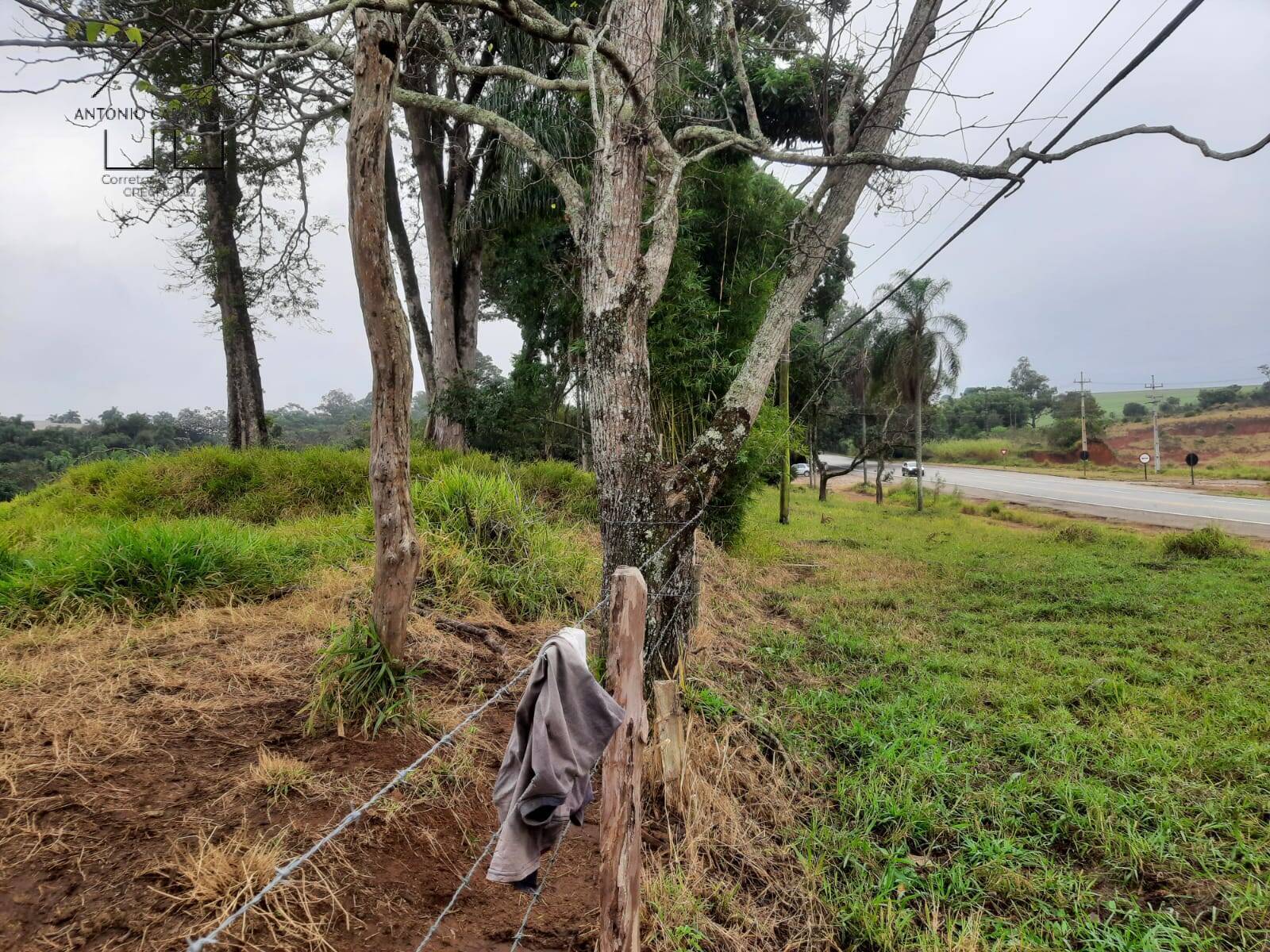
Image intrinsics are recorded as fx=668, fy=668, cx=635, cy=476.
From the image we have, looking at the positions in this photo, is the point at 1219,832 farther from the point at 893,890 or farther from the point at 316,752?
the point at 316,752

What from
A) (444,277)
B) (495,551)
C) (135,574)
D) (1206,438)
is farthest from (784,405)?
(1206,438)

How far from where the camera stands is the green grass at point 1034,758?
263 centimetres

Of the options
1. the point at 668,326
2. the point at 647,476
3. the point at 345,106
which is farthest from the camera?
the point at 668,326

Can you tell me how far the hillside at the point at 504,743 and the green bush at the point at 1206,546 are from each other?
4.15 metres

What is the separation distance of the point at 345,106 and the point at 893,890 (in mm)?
9101

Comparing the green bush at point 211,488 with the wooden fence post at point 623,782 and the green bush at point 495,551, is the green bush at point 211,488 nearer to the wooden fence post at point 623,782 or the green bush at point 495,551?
the green bush at point 495,551

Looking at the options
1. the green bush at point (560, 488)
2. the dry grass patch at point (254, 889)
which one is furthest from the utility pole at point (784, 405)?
the dry grass patch at point (254, 889)

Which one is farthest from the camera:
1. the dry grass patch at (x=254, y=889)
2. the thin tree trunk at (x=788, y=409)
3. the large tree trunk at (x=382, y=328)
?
the thin tree trunk at (x=788, y=409)

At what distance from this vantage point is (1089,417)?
44312mm

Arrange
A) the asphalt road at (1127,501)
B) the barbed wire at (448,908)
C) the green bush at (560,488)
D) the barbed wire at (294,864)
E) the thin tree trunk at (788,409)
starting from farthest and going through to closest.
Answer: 1. the asphalt road at (1127,501)
2. the thin tree trunk at (788,409)
3. the green bush at (560,488)
4. the barbed wire at (448,908)
5. the barbed wire at (294,864)

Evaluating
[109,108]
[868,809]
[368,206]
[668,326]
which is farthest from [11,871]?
[668,326]

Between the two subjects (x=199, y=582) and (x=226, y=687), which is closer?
(x=226, y=687)

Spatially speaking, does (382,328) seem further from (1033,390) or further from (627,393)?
(1033,390)

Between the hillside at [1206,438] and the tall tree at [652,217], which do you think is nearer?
the tall tree at [652,217]
